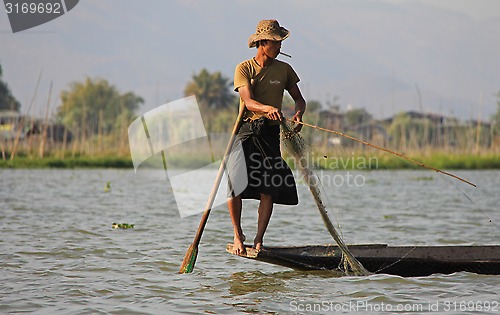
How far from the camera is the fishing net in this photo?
457cm

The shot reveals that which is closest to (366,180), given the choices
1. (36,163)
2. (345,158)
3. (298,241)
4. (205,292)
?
(36,163)

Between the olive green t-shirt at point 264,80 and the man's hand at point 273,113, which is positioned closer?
the man's hand at point 273,113

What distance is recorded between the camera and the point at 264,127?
179 inches

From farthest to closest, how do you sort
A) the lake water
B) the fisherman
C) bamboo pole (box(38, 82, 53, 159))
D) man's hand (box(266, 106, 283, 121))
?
bamboo pole (box(38, 82, 53, 159)) → the fisherman → man's hand (box(266, 106, 283, 121)) → the lake water

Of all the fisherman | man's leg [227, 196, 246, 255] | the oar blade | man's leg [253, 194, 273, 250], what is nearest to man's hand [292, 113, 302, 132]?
the fisherman

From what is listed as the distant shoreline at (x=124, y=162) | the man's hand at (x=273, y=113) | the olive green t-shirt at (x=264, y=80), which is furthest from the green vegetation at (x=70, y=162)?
the man's hand at (x=273, y=113)

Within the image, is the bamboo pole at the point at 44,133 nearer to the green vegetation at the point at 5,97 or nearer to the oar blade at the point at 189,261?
the oar blade at the point at 189,261

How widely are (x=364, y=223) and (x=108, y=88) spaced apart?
46.4m

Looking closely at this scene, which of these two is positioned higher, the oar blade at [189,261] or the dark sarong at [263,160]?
the dark sarong at [263,160]

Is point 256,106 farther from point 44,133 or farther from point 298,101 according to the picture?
point 44,133

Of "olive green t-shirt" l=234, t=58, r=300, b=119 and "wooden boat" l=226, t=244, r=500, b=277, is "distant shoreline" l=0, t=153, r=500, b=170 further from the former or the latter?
"olive green t-shirt" l=234, t=58, r=300, b=119

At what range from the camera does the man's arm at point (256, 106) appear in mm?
4297

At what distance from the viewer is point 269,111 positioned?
14.1 ft

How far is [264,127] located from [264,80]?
29cm
